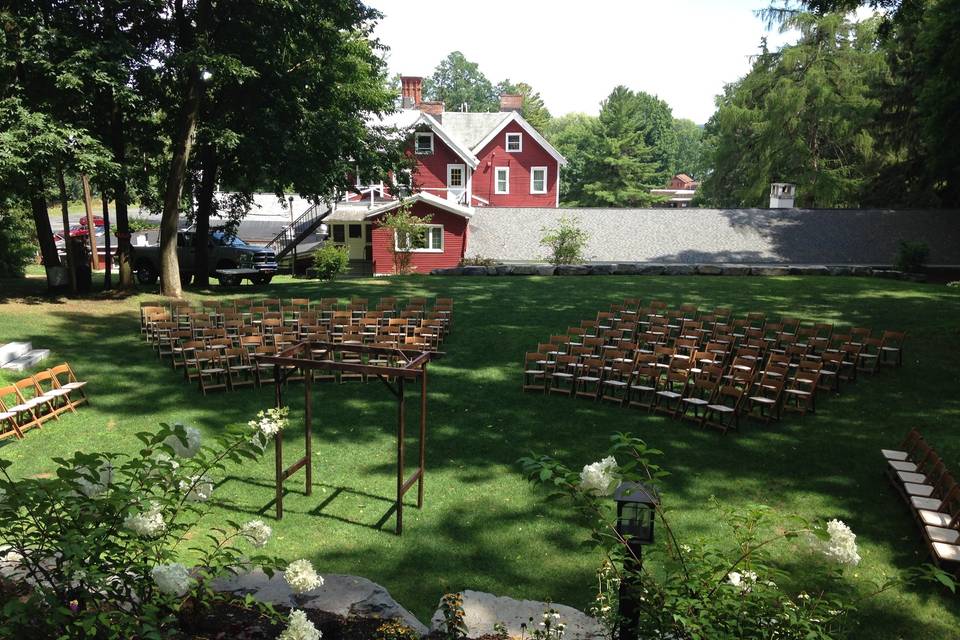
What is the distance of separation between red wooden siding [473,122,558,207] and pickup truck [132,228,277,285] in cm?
2061

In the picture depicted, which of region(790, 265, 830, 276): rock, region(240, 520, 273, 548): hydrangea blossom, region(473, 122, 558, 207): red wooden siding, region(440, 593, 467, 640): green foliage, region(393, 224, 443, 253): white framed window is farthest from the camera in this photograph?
region(473, 122, 558, 207): red wooden siding

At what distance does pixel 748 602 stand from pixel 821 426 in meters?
8.41

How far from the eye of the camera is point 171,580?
3.71m

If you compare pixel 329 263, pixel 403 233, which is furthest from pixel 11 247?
pixel 403 233

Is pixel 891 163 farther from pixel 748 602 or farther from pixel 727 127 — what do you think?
pixel 748 602

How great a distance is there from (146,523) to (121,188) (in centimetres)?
1746

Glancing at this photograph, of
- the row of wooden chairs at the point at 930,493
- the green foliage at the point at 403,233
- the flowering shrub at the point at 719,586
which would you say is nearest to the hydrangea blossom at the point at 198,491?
the flowering shrub at the point at 719,586

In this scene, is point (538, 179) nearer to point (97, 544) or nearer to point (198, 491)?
point (198, 491)

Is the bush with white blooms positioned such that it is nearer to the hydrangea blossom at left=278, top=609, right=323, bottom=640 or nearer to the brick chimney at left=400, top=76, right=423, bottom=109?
the hydrangea blossom at left=278, top=609, right=323, bottom=640

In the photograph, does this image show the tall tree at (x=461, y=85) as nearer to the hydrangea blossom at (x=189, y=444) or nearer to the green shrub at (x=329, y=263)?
the green shrub at (x=329, y=263)

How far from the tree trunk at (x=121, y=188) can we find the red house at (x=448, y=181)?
8333 mm

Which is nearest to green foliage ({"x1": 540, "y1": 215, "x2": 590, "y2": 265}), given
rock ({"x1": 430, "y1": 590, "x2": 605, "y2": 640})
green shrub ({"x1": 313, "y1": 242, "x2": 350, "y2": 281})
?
green shrub ({"x1": 313, "y1": 242, "x2": 350, "y2": 281})

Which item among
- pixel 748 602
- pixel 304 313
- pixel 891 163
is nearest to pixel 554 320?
pixel 304 313

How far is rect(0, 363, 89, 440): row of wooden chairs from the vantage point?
10383mm
